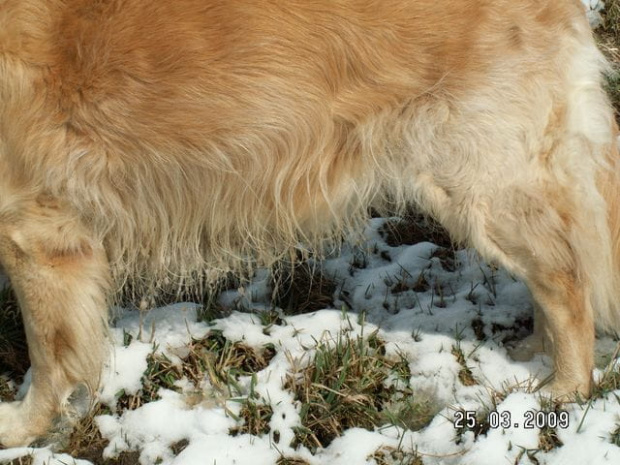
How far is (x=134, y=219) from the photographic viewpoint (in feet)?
9.66

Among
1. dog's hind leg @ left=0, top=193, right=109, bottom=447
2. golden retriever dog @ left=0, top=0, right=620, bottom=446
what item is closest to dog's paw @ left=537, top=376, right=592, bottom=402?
golden retriever dog @ left=0, top=0, right=620, bottom=446

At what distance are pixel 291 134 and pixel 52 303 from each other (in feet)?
3.45

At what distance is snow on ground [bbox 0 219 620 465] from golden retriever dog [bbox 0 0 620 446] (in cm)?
23

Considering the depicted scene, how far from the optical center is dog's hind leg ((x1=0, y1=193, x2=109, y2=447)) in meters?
2.78

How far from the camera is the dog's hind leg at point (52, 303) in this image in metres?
2.78

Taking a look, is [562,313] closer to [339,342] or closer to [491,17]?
[339,342]

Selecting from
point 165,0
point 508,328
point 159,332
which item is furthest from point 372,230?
point 165,0

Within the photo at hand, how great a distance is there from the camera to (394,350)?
127 inches

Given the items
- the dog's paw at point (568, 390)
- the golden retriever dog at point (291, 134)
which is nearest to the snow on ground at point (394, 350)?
the dog's paw at point (568, 390)

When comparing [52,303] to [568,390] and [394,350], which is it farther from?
[568,390]

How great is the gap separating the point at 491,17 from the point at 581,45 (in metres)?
0.36

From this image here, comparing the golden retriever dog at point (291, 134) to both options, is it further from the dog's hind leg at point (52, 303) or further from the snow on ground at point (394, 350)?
the snow on ground at point (394, 350)

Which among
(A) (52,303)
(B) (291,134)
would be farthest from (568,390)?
(A) (52,303)

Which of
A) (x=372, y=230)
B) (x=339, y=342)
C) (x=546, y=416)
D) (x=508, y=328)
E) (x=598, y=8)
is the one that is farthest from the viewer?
(x=598, y=8)
